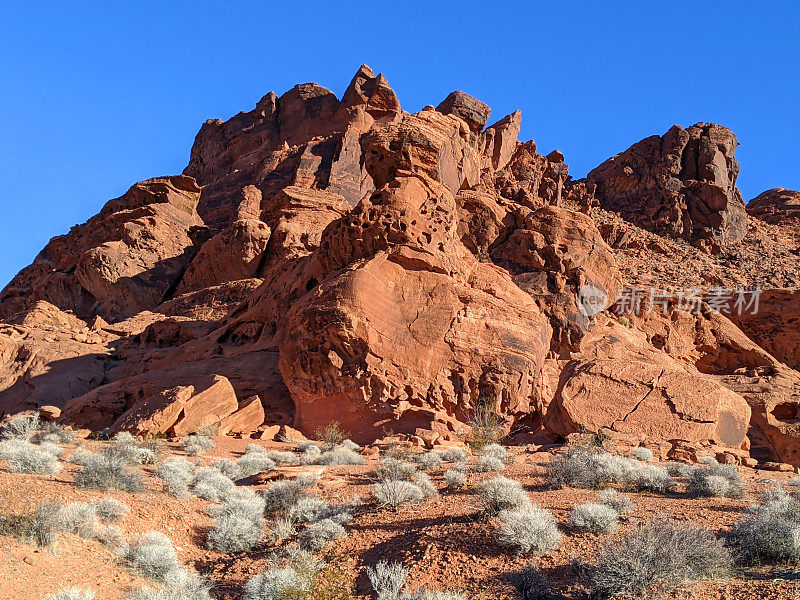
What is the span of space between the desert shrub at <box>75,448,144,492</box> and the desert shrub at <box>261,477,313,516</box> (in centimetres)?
177

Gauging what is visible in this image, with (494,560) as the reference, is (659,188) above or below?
above

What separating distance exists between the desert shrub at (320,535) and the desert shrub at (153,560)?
1.38m

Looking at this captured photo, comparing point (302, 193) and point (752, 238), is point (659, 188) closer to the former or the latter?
point (752, 238)

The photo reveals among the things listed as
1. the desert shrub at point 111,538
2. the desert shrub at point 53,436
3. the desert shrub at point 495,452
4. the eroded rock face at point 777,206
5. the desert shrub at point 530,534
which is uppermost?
the eroded rock face at point 777,206

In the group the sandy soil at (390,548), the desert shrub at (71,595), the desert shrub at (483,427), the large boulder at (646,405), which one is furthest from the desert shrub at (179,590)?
the large boulder at (646,405)

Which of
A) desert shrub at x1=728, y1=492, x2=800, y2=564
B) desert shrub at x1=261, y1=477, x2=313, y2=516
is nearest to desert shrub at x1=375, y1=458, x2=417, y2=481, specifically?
desert shrub at x1=261, y1=477, x2=313, y2=516

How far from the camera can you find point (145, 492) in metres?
8.59

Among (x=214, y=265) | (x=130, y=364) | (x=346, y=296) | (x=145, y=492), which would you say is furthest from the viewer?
(x=214, y=265)

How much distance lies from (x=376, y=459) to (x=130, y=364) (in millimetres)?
14078

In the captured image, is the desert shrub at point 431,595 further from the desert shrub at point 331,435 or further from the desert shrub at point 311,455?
the desert shrub at point 331,435

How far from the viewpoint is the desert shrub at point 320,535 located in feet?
22.7

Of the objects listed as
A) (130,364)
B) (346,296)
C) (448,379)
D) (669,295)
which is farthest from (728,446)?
(130,364)

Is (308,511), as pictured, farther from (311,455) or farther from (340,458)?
(311,455)

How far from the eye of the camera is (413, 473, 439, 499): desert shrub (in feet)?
27.9
